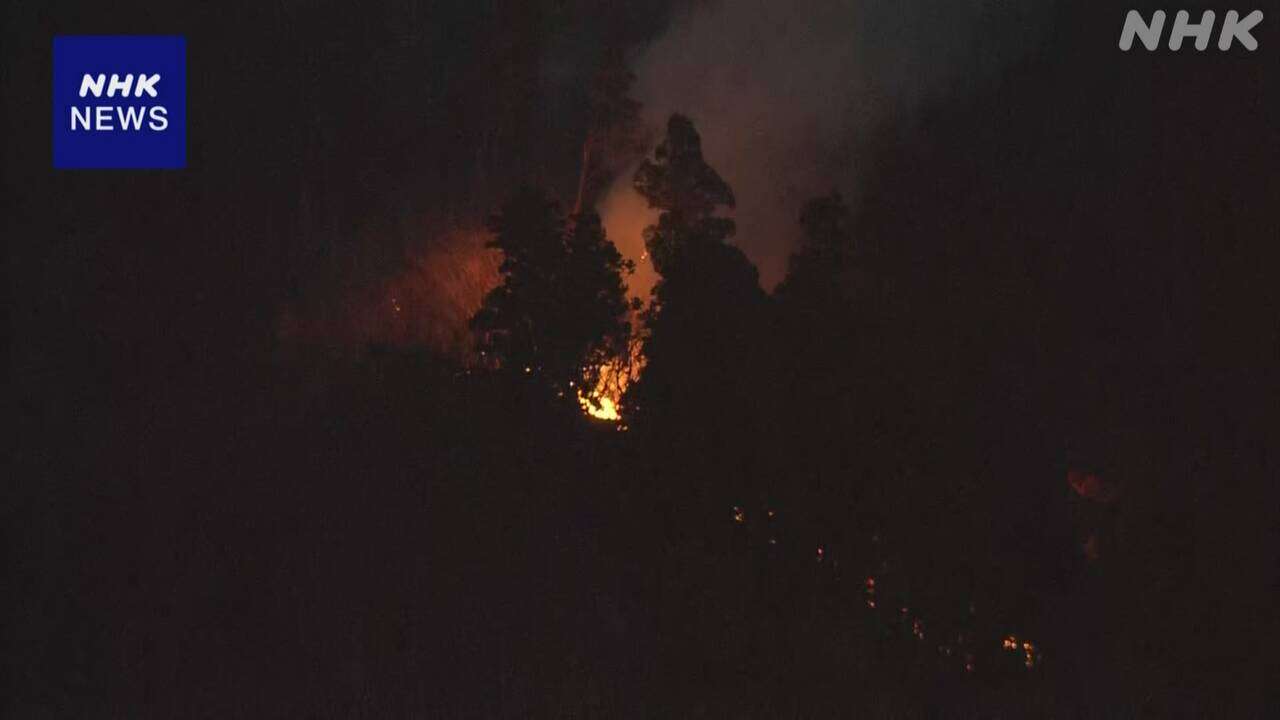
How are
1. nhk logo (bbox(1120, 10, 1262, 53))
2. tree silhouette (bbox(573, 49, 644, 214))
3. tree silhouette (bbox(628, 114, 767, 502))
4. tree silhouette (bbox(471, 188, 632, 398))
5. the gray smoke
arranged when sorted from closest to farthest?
1. tree silhouette (bbox(628, 114, 767, 502))
2. tree silhouette (bbox(471, 188, 632, 398))
3. nhk logo (bbox(1120, 10, 1262, 53))
4. tree silhouette (bbox(573, 49, 644, 214))
5. the gray smoke

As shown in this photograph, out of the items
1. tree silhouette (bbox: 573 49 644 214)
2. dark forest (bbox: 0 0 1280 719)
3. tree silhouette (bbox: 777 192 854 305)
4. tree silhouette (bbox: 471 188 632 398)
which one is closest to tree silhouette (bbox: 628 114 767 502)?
dark forest (bbox: 0 0 1280 719)

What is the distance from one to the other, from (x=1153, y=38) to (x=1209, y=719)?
1161 cm

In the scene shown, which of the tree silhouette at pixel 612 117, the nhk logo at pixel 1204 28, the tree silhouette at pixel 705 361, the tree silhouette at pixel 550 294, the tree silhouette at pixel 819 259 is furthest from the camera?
the tree silhouette at pixel 612 117

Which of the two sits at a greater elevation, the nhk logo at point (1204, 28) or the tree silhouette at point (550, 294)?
the nhk logo at point (1204, 28)

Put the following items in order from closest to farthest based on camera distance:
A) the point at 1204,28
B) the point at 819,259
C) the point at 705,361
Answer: the point at 705,361 → the point at 819,259 → the point at 1204,28

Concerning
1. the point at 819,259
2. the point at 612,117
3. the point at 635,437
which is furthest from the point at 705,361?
Answer: the point at 612,117

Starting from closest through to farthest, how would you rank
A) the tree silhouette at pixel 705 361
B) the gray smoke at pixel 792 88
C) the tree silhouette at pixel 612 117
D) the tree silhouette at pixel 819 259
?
the tree silhouette at pixel 705 361
the tree silhouette at pixel 819 259
the tree silhouette at pixel 612 117
the gray smoke at pixel 792 88

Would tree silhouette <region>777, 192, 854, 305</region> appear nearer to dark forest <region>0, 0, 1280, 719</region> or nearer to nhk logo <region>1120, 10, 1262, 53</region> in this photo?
dark forest <region>0, 0, 1280, 719</region>

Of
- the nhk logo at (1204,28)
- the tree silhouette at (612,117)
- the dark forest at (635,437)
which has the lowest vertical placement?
the dark forest at (635,437)

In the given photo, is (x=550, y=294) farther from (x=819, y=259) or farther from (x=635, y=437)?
(x=819, y=259)

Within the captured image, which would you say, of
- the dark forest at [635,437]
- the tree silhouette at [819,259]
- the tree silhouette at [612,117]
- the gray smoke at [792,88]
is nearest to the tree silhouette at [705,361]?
the dark forest at [635,437]

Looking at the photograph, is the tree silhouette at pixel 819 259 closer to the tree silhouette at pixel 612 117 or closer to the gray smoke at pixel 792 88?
the tree silhouette at pixel 612 117

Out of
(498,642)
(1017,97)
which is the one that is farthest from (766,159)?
(498,642)

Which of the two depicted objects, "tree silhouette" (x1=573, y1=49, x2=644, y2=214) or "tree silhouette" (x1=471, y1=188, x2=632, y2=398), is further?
"tree silhouette" (x1=573, y1=49, x2=644, y2=214)
